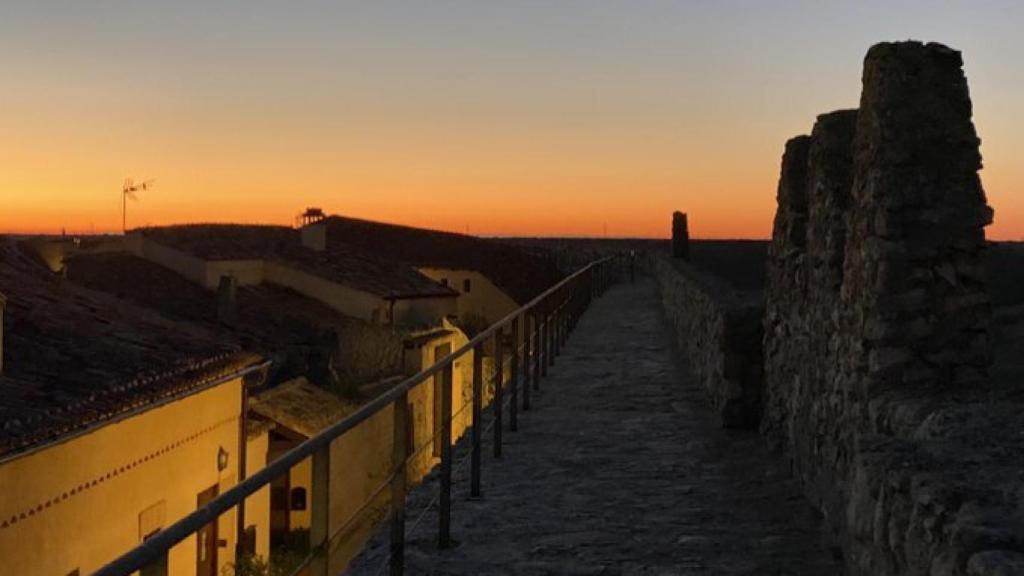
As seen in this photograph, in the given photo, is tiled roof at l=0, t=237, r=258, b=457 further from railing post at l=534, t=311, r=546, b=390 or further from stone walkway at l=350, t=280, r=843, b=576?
stone walkway at l=350, t=280, r=843, b=576

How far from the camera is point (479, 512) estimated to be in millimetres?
6570

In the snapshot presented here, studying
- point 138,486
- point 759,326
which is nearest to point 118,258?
point 138,486

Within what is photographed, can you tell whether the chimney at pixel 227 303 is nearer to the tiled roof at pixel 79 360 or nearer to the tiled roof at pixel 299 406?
the tiled roof at pixel 299 406

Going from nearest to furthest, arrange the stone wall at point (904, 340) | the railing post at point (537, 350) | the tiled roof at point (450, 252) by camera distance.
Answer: the stone wall at point (904, 340)
the railing post at point (537, 350)
the tiled roof at point (450, 252)

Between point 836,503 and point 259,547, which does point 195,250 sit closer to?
point 259,547

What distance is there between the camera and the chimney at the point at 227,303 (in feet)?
90.0

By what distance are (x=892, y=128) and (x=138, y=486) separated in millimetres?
11326

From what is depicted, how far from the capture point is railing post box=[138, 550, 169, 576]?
2.10 metres

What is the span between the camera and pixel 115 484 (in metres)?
12.8

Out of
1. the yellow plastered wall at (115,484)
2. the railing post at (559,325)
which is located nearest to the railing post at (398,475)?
the yellow plastered wall at (115,484)

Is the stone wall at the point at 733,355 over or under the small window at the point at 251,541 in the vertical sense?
over

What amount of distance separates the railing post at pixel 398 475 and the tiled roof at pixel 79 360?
21.0 ft

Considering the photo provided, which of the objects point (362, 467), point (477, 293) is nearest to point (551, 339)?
point (362, 467)

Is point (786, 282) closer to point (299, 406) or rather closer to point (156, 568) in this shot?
point (156, 568)
